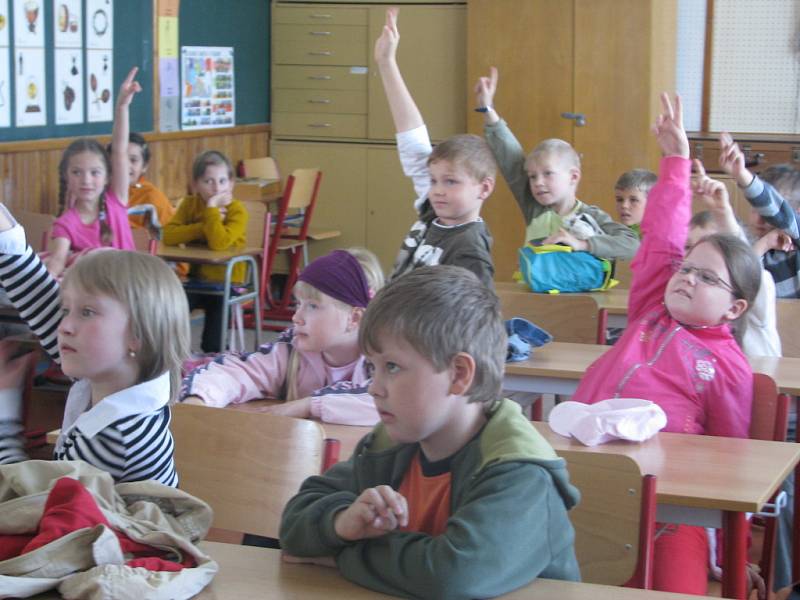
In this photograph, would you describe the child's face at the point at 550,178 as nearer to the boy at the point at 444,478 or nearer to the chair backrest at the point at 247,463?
the chair backrest at the point at 247,463

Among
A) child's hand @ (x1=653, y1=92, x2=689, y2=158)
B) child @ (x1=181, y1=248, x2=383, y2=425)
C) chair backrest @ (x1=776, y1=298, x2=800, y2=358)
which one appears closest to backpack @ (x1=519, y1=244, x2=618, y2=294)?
chair backrest @ (x1=776, y1=298, x2=800, y2=358)

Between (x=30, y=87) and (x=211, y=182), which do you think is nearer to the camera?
(x=30, y=87)

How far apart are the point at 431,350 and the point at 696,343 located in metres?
1.36

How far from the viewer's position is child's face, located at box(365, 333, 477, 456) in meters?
1.58

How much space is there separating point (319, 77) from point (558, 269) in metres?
4.16

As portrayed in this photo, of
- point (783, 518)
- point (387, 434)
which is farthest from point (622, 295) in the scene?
point (387, 434)

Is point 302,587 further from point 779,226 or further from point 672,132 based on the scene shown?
point 779,226

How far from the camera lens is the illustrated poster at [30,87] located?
225 inches

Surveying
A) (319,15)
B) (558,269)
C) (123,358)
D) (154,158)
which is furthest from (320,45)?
(123,358)

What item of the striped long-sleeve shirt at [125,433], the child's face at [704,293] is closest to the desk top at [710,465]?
the child's face at [704,293]

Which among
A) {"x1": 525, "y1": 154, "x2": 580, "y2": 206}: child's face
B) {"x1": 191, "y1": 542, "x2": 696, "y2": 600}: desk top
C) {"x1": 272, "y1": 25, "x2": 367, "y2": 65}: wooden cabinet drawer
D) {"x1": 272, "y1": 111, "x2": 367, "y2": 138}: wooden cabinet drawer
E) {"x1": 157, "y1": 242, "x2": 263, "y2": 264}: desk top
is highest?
{"x1": 272, "y1": 25, "x2": 367, "y2": 65}: wooden cabinet drawer

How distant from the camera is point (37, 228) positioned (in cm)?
536

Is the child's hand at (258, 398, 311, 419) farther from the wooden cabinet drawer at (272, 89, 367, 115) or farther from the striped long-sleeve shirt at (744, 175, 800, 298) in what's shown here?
the wooden cabinet drawer at (272, 89, 367, 115)

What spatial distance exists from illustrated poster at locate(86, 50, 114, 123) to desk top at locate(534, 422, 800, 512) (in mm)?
4403
